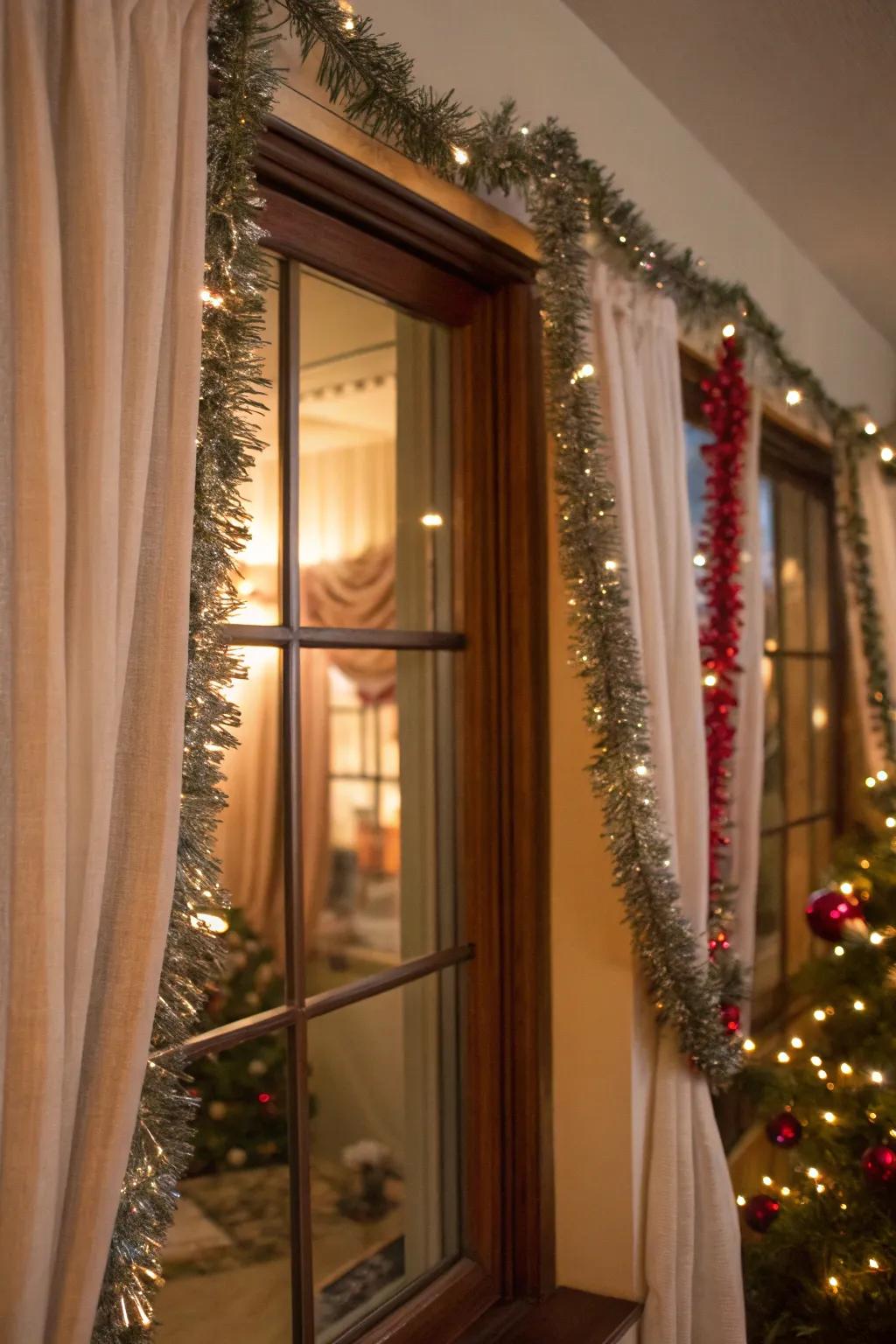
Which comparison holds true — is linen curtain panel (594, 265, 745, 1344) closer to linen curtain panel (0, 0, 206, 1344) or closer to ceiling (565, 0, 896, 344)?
ceiling (565, 0, 896, 344)

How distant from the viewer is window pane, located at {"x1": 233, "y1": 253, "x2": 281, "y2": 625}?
1372 mm

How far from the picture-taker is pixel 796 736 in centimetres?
328

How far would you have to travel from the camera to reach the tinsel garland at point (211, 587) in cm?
95

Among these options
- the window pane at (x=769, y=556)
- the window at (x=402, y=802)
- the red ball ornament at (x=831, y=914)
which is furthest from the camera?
the window pane at (x=769, y=556)

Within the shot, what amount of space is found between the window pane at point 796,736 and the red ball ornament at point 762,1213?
4.08ft

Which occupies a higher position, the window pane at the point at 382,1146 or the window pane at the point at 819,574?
the window pane at the point at 819,574

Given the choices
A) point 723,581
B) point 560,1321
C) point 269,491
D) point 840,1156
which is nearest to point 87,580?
point 269,491

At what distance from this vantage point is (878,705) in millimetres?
3168

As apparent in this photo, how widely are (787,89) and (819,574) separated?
1690 millimetres

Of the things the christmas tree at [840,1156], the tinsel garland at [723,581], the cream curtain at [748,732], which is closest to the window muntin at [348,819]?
the tinsel garland at [723,581]

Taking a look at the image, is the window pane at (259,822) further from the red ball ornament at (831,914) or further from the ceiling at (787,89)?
the ceiling at (787,89)

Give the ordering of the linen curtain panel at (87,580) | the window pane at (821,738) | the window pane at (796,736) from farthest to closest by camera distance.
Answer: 1. the window pane at (821,738)
2. the window pane at (796,736)
3. the linen curtain panel at (87,580)

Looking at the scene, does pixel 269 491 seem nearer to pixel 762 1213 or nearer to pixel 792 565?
pixel 762 1213

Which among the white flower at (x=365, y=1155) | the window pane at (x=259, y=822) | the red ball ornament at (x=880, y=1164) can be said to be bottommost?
the red ball ornament at (x=880, y=1164)
